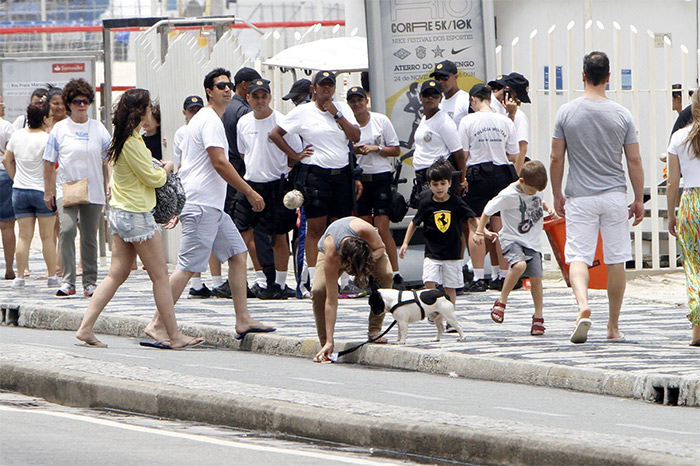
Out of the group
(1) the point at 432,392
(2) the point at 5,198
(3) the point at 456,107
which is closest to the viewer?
(1) the point at 432,392

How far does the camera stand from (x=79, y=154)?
13.2 metres

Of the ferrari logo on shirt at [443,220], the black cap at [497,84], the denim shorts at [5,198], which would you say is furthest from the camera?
the denim shorts at [5,198]

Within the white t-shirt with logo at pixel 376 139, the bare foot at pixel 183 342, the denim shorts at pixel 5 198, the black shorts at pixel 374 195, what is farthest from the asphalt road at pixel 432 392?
the denim shorts at pixel 5 198

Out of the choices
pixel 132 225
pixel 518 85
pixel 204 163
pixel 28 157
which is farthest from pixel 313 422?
pixel 28 157

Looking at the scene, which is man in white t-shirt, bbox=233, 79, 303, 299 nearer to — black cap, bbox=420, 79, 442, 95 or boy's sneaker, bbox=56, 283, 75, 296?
black cap, bbox=420, 79, 442, 95

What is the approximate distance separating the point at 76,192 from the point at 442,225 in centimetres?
405

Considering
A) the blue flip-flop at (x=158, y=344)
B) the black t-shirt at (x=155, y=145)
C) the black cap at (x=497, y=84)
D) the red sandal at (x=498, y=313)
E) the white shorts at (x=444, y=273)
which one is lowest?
the blue flip-flop at (x=158, y=344)

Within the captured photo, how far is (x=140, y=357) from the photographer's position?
991 cm

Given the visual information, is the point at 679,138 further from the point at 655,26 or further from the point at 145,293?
the point at 655,26

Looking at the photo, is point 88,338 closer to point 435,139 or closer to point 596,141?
point 596,141

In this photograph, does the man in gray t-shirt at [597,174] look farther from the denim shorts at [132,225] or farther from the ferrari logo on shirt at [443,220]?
the denim shorts at [132,225]

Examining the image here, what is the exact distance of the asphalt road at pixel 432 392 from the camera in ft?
23.5

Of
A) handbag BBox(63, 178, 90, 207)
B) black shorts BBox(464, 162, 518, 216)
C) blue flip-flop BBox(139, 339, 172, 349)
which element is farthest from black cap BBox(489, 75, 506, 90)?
blue flip-flop BBox(139, 339, 172, 349)

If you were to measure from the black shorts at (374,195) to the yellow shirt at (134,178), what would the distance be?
3.28 metres
